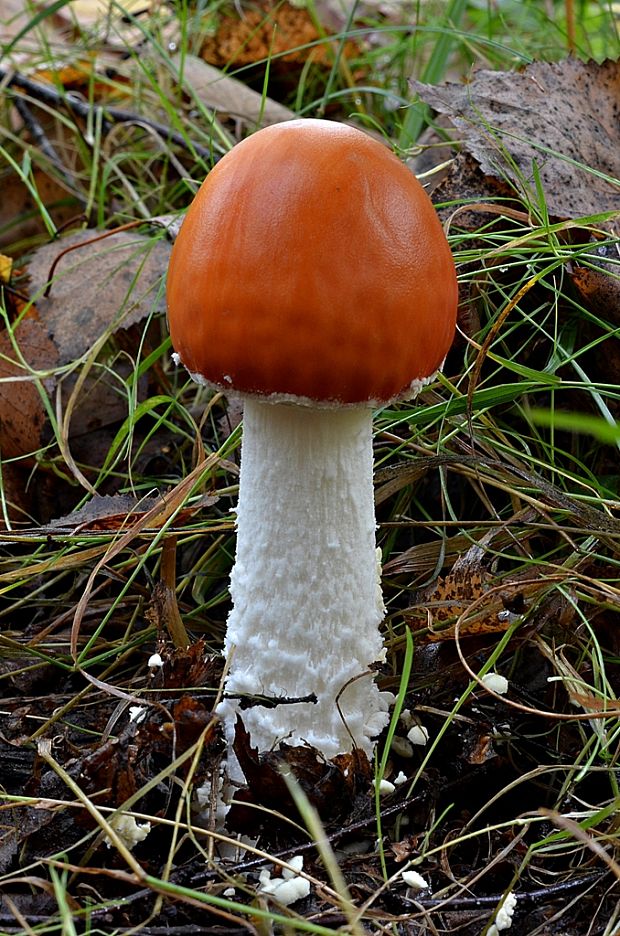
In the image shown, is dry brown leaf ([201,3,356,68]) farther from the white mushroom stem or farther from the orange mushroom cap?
the white mushroom stem

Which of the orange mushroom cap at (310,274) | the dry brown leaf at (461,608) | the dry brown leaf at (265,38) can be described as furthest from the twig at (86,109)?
the dry brown leaf at (461,608)

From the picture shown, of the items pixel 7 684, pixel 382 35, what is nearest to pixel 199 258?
pixel 7 684

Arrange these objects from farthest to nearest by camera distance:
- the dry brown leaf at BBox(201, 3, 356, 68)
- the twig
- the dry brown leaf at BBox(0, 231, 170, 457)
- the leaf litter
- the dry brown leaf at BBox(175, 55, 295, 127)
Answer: the dry brown leaf at BBox(201, 3, 356, 68), the dry brown leaf at BBox(175, 55, 295, 127), the twig, the dry brown leaf at BBox(0, 231, 170, 457), the leaf litter

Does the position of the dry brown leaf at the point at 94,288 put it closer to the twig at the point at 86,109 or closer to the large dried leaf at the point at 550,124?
the twig at the point at 86,109

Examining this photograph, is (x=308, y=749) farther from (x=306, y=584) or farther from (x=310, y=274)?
(x=310, y=274)

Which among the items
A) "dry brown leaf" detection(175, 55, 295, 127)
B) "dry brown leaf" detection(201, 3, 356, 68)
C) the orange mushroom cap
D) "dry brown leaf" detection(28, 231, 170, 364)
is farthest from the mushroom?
"dry brown leaf" detection(201, 3, 356, 68)

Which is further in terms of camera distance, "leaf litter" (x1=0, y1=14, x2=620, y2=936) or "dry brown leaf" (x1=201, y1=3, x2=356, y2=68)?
"dry brown leaf" (x1=201, y1=3, x2=356, y2=68)
